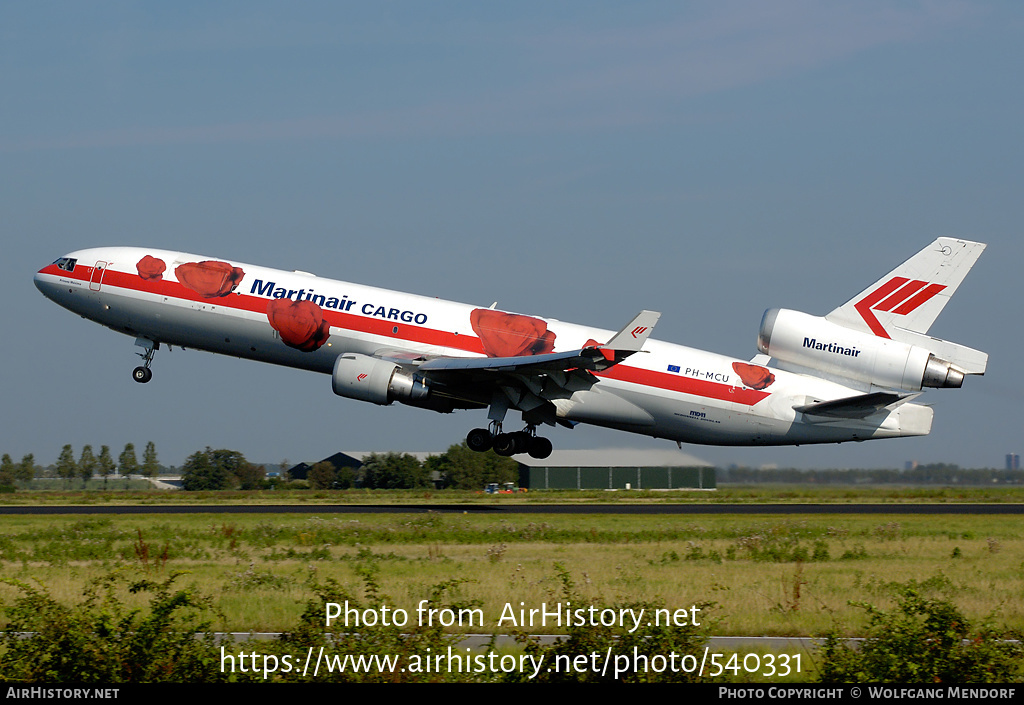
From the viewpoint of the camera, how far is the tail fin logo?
4419cm

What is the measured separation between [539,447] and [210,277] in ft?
50.1

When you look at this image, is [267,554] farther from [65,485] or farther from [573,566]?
[65,485]

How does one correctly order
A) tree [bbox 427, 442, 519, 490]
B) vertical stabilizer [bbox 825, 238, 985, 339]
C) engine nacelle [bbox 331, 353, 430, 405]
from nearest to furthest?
engine nacelle [bbox 331, 353, 430, 405] → vertical stabilizer [bbox 825, 238, 985, 339] → tree [bbox 427, 442, 519, 490]

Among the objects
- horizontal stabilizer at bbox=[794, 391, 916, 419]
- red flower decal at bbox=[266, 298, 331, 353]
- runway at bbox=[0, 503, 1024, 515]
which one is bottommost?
runway at bbox=[0, 503, 1024, 515]

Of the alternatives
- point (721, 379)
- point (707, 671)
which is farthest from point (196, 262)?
point (707, 671)

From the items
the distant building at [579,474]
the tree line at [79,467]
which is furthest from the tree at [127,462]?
the distant building at [579,474]

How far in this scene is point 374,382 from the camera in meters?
40.4

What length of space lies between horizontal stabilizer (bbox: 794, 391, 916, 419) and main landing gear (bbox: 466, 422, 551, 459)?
11.0m

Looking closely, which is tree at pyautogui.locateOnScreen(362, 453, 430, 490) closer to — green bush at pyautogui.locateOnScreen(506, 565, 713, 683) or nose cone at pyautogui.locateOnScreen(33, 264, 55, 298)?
nose cone at pyautogui.locateOnScreen(33, 264, 55, 298)

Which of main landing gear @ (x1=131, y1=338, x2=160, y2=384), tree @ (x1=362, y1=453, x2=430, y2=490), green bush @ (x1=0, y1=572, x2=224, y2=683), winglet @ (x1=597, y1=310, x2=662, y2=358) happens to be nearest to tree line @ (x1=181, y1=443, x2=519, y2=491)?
tree @ (x1=362, y1=453, x2=430, y2=490)

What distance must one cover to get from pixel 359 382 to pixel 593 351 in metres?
9.27

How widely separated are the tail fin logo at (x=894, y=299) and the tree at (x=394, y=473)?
52.2 m

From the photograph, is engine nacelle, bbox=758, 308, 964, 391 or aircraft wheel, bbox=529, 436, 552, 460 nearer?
engine nacelle, bbox=758, 308, 964, 391

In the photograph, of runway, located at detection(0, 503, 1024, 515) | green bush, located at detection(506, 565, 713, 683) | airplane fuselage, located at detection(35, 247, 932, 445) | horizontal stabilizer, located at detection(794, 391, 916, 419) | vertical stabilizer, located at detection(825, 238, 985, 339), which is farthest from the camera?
runway, located at detection(0, 503, 1024, 515)
